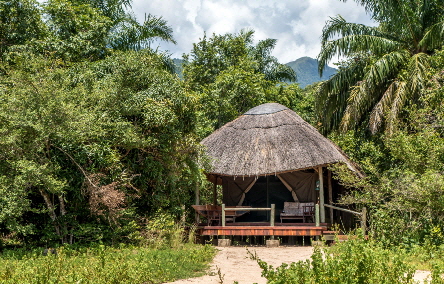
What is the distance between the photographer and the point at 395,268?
5422 mm

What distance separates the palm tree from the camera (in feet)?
48.1

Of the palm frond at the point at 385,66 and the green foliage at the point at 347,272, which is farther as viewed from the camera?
the palm frond at the point at 385,66

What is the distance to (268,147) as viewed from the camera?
1485cm

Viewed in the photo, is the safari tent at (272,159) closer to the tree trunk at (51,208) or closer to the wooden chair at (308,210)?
the wooden chair at (308,210)

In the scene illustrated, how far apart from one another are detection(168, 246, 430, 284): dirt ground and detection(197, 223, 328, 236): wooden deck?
0.53 meters

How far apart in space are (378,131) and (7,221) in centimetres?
1161

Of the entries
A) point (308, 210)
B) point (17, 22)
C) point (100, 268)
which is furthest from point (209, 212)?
point (17, 22)

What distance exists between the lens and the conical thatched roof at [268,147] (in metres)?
14.0

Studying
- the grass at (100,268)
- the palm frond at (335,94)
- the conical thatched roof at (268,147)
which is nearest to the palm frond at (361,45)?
the palm frond at (335,94)

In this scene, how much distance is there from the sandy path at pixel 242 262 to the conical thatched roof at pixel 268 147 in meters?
2.44

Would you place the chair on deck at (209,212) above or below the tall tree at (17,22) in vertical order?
below

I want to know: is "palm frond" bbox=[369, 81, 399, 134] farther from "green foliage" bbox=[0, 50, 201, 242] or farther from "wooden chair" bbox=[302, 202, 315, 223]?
"green foliage" bbox=[0, 50, 201, 242]

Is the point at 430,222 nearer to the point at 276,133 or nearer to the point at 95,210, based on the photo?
the point at 276,133

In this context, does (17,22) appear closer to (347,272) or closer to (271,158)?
(271,158)
